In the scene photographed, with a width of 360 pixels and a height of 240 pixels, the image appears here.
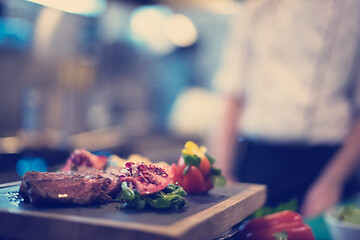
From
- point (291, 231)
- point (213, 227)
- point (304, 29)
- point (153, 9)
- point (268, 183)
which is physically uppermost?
point (153, 9)

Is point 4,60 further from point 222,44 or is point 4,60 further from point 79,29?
point 222,44

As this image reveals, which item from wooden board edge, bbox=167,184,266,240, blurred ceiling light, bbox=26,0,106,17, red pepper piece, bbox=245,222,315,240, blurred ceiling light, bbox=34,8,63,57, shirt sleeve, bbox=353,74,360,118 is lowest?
red pepper piece, bbox=245,222,315,240

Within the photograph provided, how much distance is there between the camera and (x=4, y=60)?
13.4ft

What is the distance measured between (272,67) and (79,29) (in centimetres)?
274

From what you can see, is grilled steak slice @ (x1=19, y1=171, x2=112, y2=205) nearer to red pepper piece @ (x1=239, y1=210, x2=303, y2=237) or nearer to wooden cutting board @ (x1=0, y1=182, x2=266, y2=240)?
wooden cutting board @ (x1=0, y1=182, x2=266, y2=240)

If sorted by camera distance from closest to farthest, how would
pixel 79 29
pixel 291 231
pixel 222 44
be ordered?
pixel 291 231 < pixel 79 29 < pixel 222 44

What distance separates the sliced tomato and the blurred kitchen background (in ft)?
5.85

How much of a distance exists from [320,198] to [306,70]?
83 centimetres

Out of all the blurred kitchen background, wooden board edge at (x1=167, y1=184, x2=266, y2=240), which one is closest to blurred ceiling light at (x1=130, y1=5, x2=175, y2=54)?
the blurred kitchen background

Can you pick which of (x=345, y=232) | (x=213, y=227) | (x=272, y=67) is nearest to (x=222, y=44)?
(x=272, y=67)

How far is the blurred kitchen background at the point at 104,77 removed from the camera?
3842mm

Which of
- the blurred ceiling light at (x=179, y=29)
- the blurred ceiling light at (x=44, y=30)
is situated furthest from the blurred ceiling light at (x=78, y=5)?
the blurred ceiling light at (x=179, y=29)

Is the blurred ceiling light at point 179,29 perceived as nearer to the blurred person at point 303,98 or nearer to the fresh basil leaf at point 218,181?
the blurred person at point 303,98

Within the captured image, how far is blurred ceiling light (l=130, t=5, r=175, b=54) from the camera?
255 inches
